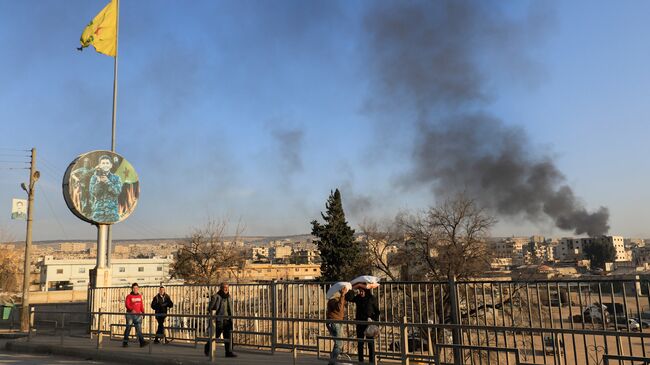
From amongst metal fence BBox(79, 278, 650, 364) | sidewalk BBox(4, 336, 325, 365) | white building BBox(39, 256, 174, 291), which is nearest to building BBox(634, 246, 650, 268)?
metal fence BBox(79, 278, 650, 364)

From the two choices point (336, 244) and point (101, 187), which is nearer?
point (101, 187)

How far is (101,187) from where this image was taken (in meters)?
19.7

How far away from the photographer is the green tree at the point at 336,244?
58750 millimetres

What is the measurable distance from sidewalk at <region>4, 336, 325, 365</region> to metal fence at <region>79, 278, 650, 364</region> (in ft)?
1.17

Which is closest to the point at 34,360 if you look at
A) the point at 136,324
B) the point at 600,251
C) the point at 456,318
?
the point at 136,324

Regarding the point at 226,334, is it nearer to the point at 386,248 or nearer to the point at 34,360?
the point at 34,360

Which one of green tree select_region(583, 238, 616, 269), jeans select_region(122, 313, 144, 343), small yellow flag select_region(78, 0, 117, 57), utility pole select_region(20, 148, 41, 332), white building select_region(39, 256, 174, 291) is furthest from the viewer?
green tree select_region(583, 238, 616, 269)

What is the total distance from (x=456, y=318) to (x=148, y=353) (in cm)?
743

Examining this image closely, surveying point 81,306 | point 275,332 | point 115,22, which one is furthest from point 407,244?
point 275,332

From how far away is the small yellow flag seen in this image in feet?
76.4

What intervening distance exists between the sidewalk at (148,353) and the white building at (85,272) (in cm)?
6947

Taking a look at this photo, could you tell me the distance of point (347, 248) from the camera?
196 feet

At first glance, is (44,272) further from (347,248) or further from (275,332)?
(275,332)

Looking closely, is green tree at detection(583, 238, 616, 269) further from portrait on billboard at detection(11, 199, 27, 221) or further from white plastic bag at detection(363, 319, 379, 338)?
white plastic bag at detection(363, 319, 379, 338)
